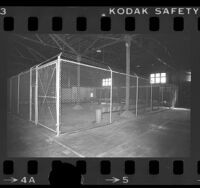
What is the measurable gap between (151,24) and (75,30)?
5.78ft

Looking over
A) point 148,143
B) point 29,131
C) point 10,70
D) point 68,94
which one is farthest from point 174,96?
point 10,70

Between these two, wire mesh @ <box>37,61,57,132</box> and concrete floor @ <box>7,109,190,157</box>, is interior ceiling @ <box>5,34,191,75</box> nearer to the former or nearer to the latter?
wire mesh @ <box>37,61,57,132</box>

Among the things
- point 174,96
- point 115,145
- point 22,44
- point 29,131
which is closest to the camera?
point 115,145

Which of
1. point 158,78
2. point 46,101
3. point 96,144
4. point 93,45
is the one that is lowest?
point 96,144

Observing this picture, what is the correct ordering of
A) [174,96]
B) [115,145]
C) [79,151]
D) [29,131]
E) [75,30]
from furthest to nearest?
[174,96]
[29,131]
[115,145]
[79,151]
[75,30]

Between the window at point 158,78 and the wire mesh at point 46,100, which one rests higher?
the window at point 158,78

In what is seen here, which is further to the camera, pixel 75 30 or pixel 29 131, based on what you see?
pixel 29 131

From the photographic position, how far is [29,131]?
23.1 feet

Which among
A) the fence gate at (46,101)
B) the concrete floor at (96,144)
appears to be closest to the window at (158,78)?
the fence gate at (46,101)

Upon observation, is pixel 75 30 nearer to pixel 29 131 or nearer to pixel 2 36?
pixel 2 36

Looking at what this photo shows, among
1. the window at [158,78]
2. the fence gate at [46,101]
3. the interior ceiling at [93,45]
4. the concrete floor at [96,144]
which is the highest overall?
the interior ceiling at [93,45]

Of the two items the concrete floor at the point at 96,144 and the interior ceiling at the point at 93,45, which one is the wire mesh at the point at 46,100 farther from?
the interior ceiling at the point at 93,45

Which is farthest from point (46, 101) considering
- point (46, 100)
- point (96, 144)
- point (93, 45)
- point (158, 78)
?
point (158, 78)

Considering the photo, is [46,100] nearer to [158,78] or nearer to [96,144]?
[96,144]
